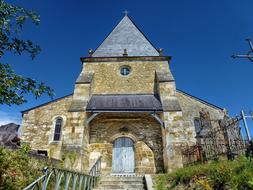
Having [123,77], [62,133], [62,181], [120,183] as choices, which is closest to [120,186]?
[120,183]

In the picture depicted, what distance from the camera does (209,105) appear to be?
44.2ft

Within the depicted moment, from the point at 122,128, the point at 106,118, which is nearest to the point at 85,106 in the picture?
the point at 106,118

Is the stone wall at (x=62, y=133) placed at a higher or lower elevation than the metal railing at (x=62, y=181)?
higher

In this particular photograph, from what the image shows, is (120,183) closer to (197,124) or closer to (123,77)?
(123,77)

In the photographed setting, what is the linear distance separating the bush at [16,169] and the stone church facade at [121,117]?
359cm

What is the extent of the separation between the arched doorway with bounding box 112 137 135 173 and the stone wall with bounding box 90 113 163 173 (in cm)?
23

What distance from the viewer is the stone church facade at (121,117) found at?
9.65m

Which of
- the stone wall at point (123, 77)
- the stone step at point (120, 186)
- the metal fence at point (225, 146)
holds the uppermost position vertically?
the stone wall at point (123, 77)

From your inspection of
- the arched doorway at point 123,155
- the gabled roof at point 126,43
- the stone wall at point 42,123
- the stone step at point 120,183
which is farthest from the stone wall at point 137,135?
the gabled roof at point 126,43

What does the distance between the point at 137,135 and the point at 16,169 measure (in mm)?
7230

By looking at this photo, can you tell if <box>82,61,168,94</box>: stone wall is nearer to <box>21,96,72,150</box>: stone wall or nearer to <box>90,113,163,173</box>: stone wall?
<box>90,113,163,173</box>: stone wall

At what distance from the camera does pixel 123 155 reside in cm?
1074

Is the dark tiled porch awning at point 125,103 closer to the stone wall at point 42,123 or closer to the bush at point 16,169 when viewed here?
the stone wall at point 42,123

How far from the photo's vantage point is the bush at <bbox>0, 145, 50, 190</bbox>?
432 cm
